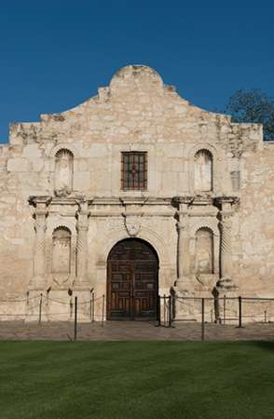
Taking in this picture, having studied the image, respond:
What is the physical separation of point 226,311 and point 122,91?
26.1ft

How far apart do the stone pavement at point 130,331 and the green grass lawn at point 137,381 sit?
1.60 meters

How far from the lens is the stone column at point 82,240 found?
51.5 feet

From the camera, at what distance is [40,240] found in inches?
624

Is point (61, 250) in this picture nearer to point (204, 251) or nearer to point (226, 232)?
point (204, 251)

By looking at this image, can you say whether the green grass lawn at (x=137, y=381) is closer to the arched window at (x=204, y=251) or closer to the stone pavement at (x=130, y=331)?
the stone pavement at (x=130, y=331)

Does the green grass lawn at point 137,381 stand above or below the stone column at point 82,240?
below

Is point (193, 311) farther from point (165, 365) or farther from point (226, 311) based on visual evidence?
point (165, 365)

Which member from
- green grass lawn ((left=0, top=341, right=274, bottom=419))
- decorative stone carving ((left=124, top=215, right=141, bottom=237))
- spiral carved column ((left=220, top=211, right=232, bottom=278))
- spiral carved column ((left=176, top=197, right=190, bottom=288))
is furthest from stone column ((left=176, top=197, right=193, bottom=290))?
green grass lawn ((left=0, top=341, right=274, bottom=419))

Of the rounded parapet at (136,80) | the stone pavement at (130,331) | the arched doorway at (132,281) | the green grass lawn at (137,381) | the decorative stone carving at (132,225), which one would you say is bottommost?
A: the stone pavement at (130,331)

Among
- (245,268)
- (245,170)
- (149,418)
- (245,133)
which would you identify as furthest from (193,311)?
(149,418)

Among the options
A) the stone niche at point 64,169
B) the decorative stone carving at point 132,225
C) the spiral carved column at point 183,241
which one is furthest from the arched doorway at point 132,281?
the stone niche at point 64,169

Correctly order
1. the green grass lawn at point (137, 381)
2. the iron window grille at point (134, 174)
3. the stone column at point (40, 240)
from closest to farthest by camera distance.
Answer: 1. the green grass lawn at point (137, 381)
2. the stone column at point (40, 240)
3. the iron window grille at point (134, 174)

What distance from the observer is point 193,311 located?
50.4 ft

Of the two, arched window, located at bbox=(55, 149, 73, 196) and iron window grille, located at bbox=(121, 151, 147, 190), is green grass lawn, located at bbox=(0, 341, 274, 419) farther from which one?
arched window, located at bbox=(55, 149, 73, 196)
